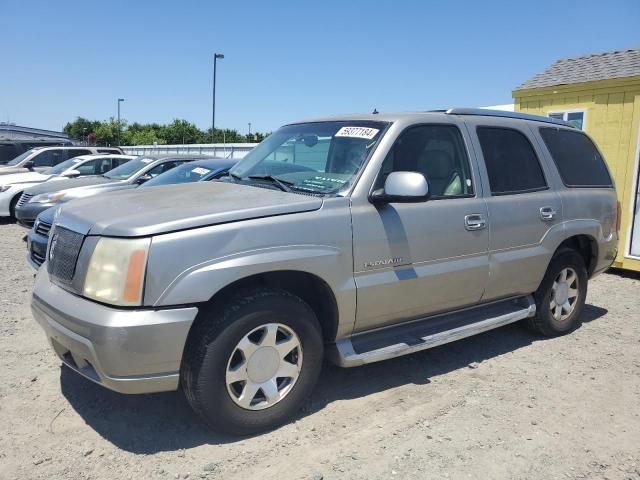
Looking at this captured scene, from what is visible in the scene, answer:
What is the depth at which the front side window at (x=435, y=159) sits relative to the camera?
3803 millimetres

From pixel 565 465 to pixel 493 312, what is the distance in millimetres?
1619

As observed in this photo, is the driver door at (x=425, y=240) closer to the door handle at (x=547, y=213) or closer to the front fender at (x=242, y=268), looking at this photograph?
the front fender at (x=242, y=268)

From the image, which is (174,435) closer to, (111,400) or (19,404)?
(111,400)

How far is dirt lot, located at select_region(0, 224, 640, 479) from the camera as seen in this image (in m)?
2.96

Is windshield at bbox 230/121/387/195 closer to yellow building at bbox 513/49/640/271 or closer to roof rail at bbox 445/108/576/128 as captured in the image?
roof rail at bbox 445/108/576/128

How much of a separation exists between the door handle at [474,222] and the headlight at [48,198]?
7538 mm

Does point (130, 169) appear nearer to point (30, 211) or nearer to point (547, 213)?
point (30, 211)

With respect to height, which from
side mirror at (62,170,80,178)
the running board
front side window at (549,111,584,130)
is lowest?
the running board

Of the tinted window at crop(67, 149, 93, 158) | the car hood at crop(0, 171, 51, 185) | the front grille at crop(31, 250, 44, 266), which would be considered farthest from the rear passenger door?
the tinted window at crop(67, 149, 93, 158)

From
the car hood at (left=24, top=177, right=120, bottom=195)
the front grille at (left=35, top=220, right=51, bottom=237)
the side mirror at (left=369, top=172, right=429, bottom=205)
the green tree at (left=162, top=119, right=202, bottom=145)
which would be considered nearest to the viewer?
the side mirror at (left=369, top=172, right=429, bottom=205)

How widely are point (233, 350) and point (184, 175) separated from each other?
5304 mm

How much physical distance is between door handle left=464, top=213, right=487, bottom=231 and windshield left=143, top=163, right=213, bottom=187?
4.58 meters

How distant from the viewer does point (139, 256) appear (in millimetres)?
2760

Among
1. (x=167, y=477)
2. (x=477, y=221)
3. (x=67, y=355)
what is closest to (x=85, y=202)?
(x=67, y=355)
